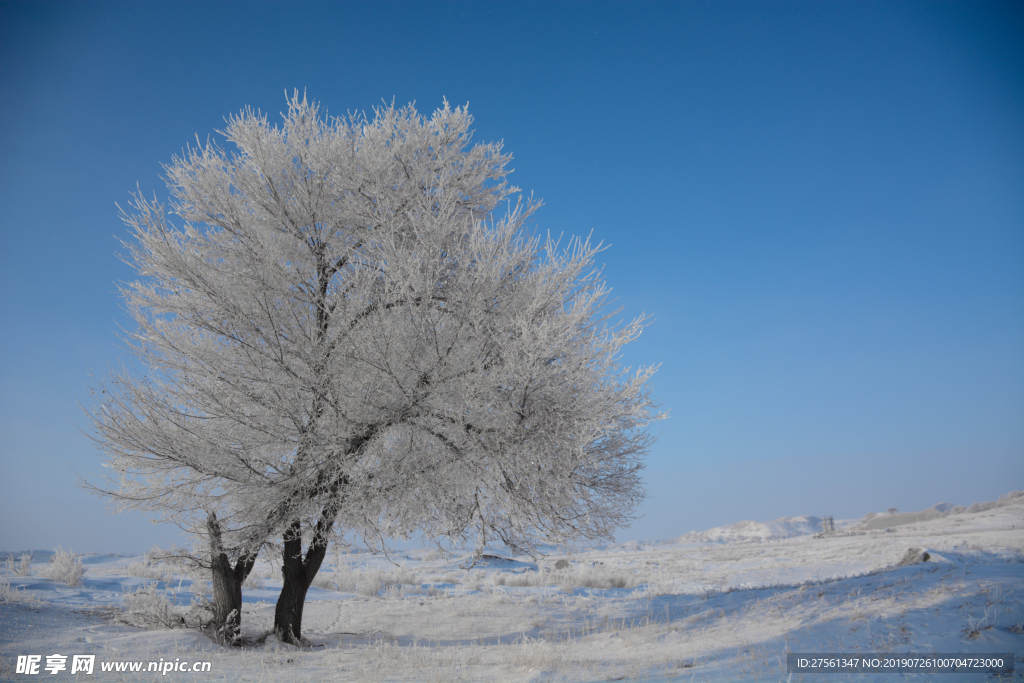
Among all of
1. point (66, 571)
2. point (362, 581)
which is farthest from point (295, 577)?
point (362, 581)

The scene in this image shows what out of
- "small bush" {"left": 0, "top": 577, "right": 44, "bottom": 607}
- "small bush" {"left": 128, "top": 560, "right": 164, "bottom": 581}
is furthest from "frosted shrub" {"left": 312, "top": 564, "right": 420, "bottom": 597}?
"small bush" {"left": 0, "top": 577, "right": 44, "bottom": 607}

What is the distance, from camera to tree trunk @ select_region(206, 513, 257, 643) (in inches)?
296

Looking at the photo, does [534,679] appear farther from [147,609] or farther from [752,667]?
[147,609]

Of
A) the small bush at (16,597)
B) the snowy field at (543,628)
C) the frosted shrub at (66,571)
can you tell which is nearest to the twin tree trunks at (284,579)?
the snowy field at (543,628)

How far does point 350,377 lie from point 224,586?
396 cm

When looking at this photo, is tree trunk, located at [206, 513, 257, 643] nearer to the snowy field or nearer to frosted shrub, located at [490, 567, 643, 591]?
the snowy field

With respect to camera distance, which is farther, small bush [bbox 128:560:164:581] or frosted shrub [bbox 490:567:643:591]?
frosted shrub [bbox 490:567:643:591]

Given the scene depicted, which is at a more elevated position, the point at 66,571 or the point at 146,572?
the point at 66,571

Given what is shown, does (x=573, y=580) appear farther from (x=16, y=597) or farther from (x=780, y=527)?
(x=780, y=527)

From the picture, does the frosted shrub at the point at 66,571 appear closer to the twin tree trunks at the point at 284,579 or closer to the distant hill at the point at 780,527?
the twin tree trunks at the point at 284,579

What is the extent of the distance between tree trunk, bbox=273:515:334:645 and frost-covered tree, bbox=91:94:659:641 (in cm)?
3

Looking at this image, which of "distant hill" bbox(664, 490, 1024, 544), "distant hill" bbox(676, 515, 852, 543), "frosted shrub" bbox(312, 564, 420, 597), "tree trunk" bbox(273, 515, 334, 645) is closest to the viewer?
"tree trunk" bbox(273, 515, 334, 645)

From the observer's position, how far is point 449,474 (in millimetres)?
6848

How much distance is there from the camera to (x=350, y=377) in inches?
262
